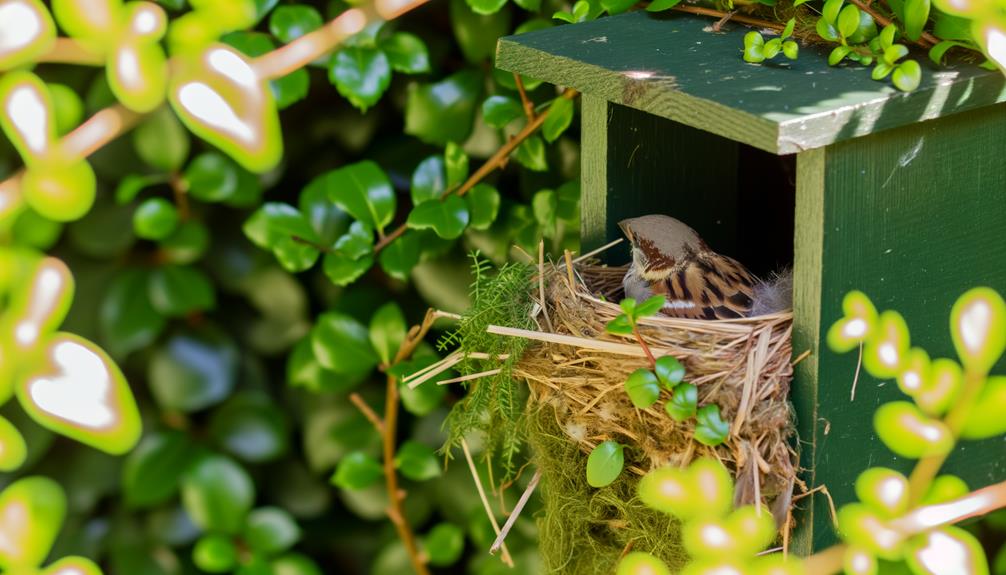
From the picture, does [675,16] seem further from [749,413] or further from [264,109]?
[264,109]

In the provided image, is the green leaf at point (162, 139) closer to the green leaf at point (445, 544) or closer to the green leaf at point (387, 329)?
the green leaf at point (387, 329)

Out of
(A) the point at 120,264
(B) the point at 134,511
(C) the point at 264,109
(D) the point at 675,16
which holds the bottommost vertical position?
(B) the point at 134,511

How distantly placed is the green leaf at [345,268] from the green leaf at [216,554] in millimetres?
553

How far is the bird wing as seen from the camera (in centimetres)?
143

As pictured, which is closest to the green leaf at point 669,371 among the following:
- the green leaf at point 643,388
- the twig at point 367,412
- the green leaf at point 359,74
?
the green leaf at point 643,388

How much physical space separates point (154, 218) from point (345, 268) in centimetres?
33

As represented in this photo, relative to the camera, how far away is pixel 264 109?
69cm

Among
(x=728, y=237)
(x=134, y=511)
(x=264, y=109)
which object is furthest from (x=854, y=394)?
(x=134, y=511)

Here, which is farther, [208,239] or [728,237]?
[208,239]

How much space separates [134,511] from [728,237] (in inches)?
44.8

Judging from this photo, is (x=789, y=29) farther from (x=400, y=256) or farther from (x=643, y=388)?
(x=400, y=256)

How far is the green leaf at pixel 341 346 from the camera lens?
1903 millimetres

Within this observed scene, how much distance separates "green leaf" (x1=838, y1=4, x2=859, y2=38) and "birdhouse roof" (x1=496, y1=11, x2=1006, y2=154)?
3 cm

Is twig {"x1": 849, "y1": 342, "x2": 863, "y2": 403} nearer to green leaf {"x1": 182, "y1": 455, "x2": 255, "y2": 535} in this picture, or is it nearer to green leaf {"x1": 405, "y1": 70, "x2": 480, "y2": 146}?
green leaf {"x1": 405, "y1": 70, "x2": 480, "y2": 146}
